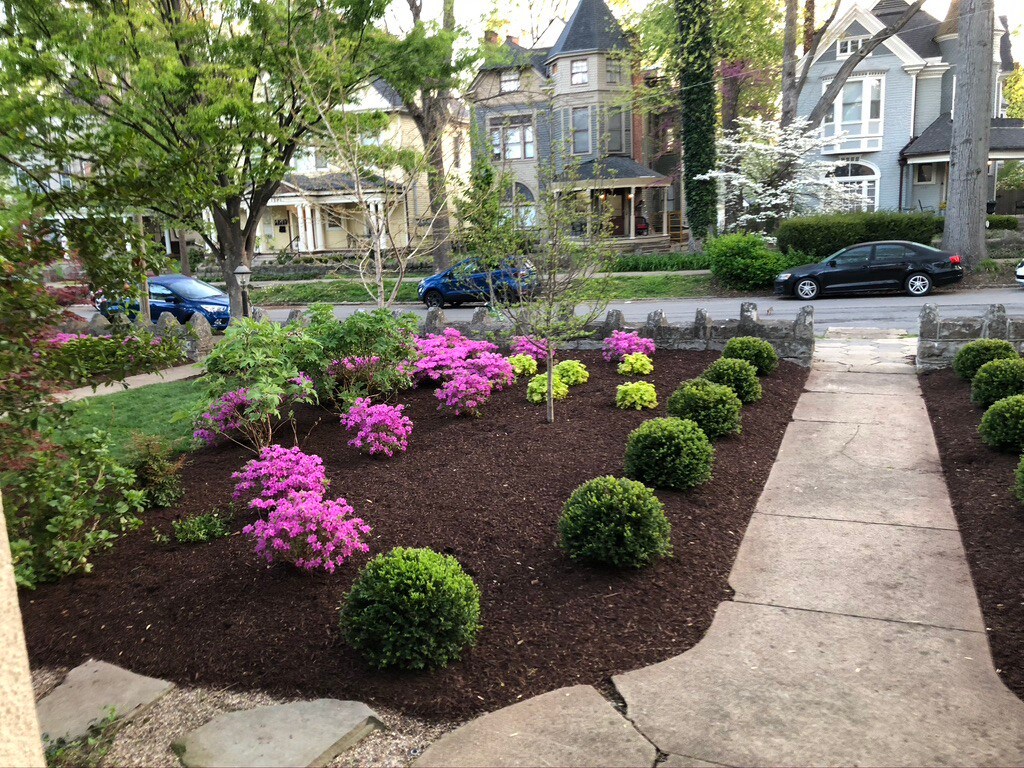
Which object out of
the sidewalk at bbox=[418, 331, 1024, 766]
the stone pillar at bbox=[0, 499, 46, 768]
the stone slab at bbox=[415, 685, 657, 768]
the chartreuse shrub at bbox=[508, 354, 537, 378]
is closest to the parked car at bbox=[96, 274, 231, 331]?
the chartreuse shrub at bbox=[508, 354, 537, 378]

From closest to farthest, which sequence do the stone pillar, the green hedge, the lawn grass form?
the stone pillar
the lawn grass
the green hedge

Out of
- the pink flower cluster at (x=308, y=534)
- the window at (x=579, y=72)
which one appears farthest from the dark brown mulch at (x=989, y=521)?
the window at (x=579, y=72)

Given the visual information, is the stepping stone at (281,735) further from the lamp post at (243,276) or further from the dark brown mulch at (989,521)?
the lamp post at (243,276)

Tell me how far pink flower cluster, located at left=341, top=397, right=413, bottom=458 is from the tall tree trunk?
803 inches

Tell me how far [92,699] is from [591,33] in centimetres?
3909

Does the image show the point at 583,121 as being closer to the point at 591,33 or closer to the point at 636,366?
the point at 591,33

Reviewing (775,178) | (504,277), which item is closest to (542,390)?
(504,277)

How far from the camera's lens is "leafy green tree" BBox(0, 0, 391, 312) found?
10609 mm

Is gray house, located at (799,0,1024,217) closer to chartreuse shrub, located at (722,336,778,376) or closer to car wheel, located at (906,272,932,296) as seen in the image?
car wheel, located at (906,272,932,296)

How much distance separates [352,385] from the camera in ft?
30.0

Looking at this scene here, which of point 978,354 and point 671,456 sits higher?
point 978,354

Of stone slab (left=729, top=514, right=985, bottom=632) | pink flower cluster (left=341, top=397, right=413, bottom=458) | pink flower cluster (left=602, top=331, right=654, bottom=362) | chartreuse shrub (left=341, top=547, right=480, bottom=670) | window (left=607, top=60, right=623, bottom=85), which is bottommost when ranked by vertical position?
stone slab (left=729, top=514, right=985, bottom=632)

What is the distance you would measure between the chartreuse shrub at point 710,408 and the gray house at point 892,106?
29.6 m

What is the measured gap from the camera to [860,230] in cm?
2458
